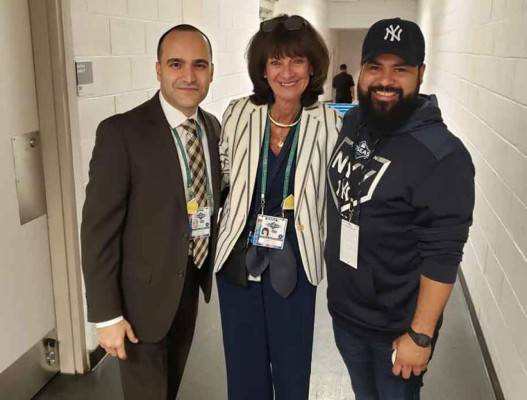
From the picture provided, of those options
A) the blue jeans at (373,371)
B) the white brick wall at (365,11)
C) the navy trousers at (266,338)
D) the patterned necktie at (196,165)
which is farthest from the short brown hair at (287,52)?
the white brick wall at (365,11)

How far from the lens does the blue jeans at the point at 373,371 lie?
1.58 metres

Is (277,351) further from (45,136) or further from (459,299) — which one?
(459,299)

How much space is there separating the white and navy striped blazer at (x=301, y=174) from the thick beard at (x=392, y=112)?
0.79 feet

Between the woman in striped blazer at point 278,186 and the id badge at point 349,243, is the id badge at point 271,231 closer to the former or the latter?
the woman in striped blazer at point 278,186

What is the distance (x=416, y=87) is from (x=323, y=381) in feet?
5.43

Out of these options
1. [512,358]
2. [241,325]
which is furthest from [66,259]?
[512,358]

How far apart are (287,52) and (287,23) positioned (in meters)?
0.09

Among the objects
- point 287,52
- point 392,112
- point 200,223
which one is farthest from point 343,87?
point 392,112

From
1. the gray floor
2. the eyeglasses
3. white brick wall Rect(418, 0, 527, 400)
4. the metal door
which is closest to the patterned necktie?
the eyeglasses

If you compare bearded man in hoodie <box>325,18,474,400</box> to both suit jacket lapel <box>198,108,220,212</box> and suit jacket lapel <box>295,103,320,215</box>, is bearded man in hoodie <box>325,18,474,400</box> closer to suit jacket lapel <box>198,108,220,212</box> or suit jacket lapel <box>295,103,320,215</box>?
suit jacket lapel <box>295,103,320,215</box>

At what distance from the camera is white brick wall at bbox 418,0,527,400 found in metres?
2.25

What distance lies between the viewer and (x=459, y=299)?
11.8ft

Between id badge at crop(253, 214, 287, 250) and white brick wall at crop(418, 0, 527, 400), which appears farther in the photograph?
white brick wall at crop(418, 0, 527, 400)

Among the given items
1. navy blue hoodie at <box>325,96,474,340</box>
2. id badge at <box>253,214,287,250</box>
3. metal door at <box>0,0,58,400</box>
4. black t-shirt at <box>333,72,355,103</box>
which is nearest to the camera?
navy blue hoodie at <box>325,96,474,340</box>
